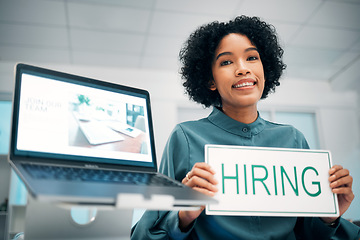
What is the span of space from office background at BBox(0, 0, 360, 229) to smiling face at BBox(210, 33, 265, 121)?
201cm

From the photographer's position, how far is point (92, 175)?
62 cm

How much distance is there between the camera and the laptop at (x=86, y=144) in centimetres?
52

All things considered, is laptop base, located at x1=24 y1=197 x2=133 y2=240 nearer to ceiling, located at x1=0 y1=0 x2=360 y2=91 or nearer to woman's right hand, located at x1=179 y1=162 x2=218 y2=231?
woman's right hand, located at x1=179 y1=162 x2=218 y2=231

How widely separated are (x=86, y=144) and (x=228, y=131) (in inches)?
17.3

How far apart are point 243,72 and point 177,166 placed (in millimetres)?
343

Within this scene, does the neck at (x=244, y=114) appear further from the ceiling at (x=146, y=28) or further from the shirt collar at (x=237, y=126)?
the ceiling at (x=146, y=28)

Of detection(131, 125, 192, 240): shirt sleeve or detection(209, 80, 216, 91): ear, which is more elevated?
detection(209, 80, 216, 91): ear

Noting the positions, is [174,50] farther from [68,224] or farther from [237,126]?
[68,224]

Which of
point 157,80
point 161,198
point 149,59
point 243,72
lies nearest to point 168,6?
point 149,59

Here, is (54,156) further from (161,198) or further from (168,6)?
(168,6)

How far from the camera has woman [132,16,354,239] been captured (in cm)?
77

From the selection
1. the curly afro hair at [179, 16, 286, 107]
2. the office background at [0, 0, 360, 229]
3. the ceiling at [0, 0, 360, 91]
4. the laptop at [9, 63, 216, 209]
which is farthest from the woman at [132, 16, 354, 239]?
the ceiling at [0, 0, 360, 91]

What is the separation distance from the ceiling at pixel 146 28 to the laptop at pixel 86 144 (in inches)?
95.0

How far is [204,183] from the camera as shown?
0.69 meters
